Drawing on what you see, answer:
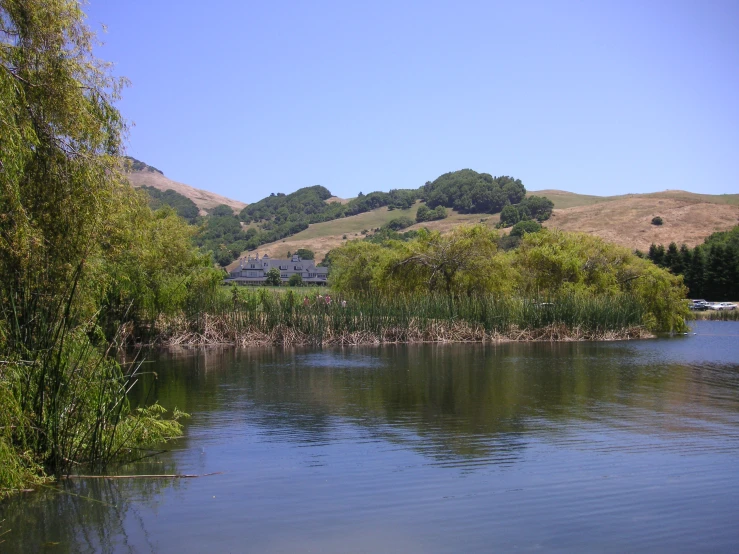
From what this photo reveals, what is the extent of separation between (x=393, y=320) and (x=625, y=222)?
255 feet

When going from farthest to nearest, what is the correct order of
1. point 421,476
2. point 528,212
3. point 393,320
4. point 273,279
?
point 528,212, point 273,279, point 393,320, point 421,476

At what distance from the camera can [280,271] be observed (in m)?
89.3

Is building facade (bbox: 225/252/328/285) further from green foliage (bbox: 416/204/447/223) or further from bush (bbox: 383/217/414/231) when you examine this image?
green foliage (bbox: 416/204/447/223)

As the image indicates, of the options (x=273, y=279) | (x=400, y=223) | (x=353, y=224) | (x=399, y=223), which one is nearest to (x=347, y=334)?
(x=273, y=279)

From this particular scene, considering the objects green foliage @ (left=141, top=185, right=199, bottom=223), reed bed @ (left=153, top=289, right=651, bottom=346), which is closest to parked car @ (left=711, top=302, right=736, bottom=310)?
reed bed @ (left=153, top=289, right=651, bottom=346)

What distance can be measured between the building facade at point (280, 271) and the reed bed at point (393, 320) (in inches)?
2261

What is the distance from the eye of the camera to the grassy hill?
293 feet

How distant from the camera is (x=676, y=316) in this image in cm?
3616

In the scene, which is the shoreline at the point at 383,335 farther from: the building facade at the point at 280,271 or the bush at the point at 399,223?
the bush at the point at 399,223

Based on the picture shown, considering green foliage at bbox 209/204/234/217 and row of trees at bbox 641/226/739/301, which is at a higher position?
green foliage at bbox 209/204/234/217

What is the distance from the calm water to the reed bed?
31.5ft

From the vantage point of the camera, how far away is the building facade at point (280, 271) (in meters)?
88.8

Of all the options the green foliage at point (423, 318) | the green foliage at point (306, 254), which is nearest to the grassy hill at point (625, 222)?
the green foliage at point (306, 254)

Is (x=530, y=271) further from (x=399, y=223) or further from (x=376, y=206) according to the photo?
(x=376, y=206)
